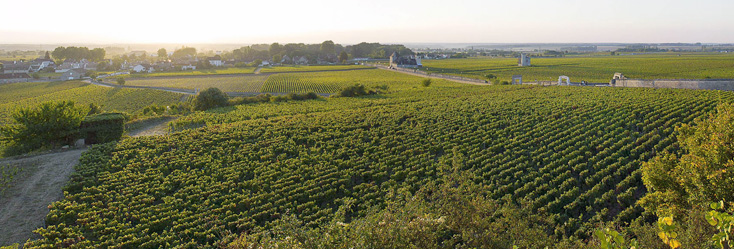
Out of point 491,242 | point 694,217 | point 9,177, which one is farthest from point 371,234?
point 9,177

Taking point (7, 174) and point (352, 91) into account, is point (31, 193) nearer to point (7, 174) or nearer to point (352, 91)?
point (7, 174)

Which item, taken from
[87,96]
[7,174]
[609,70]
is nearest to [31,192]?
[7,174]

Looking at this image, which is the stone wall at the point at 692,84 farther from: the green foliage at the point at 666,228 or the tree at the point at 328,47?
the tree at the point at 328,47

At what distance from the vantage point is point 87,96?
63094 millimetres

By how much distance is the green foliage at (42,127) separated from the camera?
2584 cm

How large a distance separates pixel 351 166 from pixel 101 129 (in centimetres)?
2024

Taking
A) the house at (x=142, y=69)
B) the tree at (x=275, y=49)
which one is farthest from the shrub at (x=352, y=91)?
the tree at (x=275, y=49)

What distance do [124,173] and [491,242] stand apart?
68.8 feet

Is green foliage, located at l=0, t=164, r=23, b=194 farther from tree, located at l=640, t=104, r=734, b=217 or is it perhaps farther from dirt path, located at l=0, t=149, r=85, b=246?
tree, located at l=640, t=104, r=734, b=217

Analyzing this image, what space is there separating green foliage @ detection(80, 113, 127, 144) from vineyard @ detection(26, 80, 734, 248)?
83.3 inches

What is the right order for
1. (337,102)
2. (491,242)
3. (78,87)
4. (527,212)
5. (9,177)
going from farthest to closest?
(78,87) < (337,102) < (9,177) < (527,212) < (491,242)

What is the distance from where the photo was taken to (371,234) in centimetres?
779

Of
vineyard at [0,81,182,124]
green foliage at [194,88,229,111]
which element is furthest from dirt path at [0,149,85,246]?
vineyard at [0,81,182,124]

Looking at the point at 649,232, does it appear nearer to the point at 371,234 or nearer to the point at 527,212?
the point at 527,212
